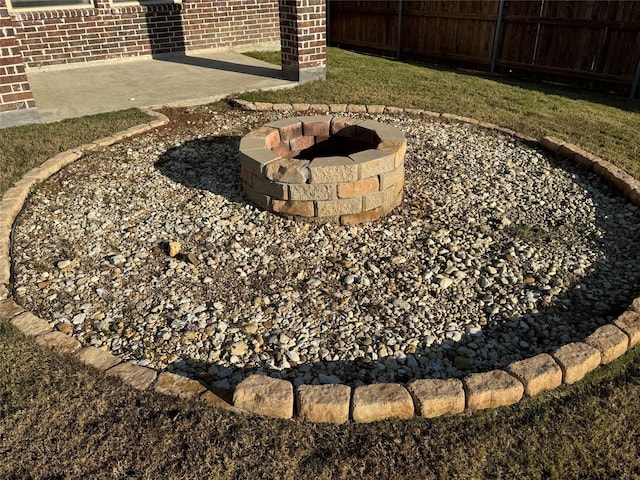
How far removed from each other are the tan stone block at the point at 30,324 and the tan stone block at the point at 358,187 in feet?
7.68

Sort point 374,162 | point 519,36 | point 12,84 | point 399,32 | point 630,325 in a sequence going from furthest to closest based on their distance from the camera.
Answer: point 399,32, point 519,36, point 12,84, point 374,162, point 630,325

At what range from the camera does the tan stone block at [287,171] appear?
4.08m

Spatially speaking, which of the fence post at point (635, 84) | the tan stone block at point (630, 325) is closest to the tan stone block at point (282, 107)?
the tan stone block at point (630, 325)

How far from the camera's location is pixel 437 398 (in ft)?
8.36

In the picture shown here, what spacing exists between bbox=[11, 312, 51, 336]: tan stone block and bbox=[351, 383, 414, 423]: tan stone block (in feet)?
6.36

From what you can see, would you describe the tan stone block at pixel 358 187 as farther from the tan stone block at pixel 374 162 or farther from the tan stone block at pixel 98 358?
the tan stone block at pixel 98 358

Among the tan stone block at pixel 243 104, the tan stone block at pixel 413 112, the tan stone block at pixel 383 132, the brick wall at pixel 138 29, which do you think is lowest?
the tan stone block at pixel 413 112

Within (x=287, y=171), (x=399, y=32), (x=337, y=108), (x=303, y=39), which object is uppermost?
(x=303, y=39)

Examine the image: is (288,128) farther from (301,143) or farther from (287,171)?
(287,171)

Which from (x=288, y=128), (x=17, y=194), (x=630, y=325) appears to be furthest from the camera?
(x=288, y=128)

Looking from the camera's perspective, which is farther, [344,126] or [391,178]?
[344,126]

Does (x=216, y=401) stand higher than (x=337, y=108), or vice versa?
(x=337, y=108)

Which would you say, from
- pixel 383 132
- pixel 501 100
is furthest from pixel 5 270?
pixel 501 100

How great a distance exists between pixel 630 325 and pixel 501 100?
571 cm
